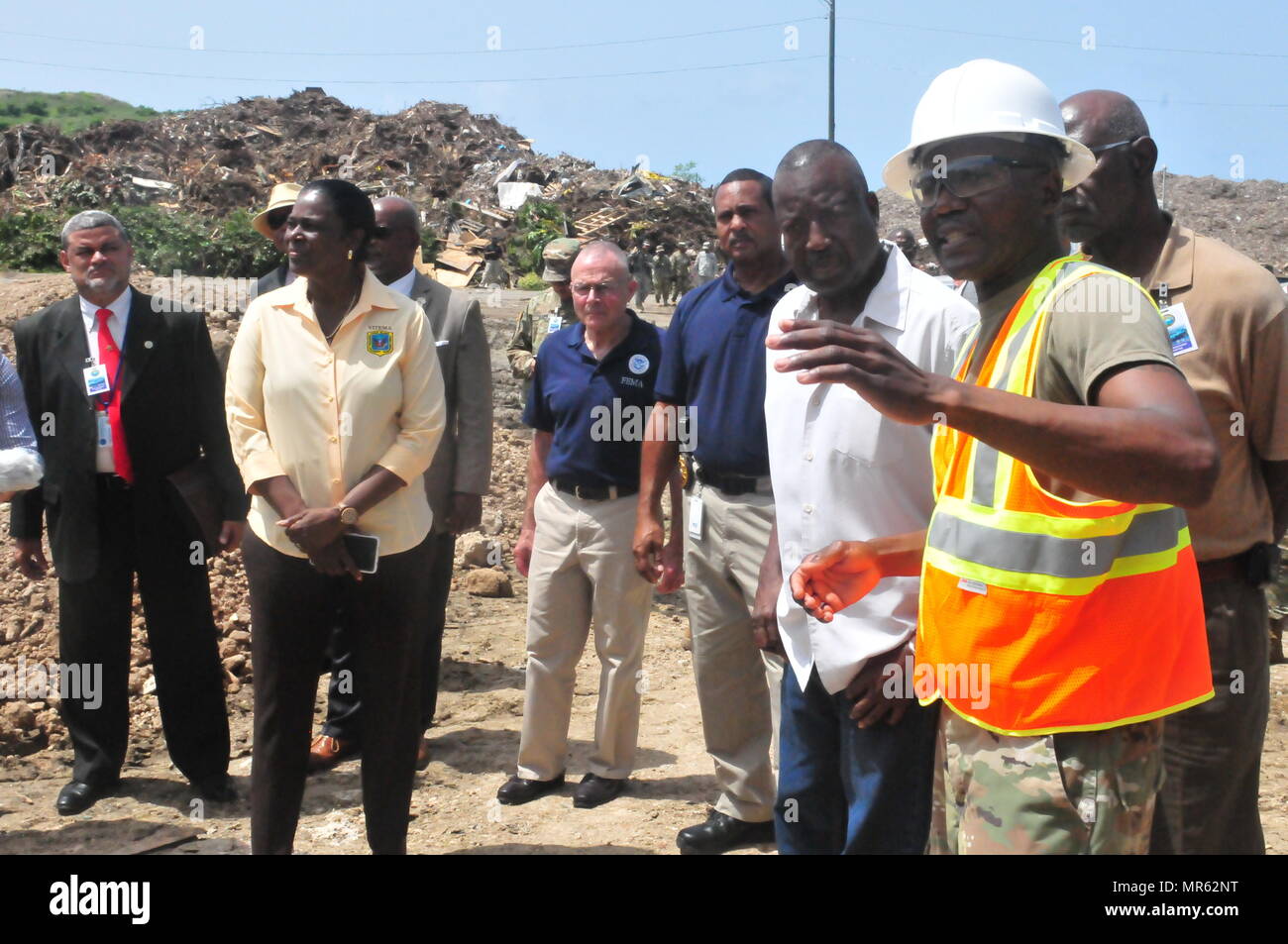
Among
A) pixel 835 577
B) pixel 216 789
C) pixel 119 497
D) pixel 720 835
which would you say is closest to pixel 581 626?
pixel 720 835

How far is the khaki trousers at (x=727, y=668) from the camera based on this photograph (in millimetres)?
4121

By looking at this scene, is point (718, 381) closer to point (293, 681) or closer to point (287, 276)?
point (293, 681)

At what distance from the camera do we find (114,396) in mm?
4570

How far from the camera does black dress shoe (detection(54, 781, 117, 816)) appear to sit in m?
4.53

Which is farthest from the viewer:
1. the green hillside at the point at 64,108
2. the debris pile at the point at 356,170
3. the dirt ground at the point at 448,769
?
the green hillside at the point at 64,108

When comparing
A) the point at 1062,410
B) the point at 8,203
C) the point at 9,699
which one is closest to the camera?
the point at 1062,410

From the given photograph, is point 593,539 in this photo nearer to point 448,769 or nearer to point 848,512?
point 448,769

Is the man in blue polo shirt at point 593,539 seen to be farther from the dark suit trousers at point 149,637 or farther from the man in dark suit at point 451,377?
the dark suit trousers at point 149,637

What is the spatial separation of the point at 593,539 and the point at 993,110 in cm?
282

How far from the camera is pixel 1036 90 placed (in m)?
2.13

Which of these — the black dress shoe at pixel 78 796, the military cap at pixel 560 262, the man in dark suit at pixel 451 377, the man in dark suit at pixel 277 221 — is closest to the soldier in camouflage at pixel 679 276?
the military cap at pixel 560 262

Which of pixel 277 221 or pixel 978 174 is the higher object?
pixel 277 221
